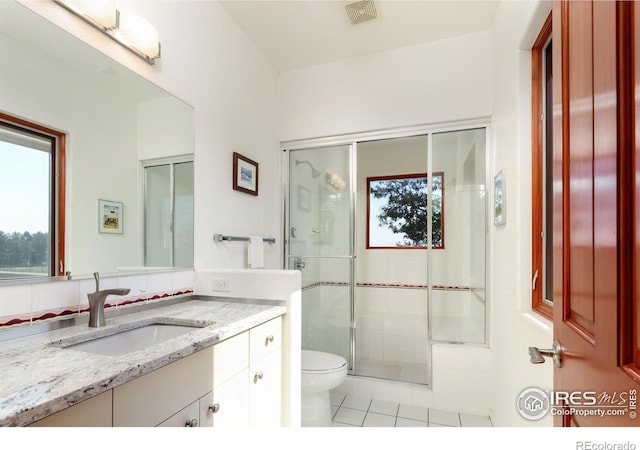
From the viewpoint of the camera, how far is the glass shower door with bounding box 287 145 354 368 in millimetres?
2816

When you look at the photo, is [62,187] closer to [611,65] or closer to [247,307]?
[247,307]

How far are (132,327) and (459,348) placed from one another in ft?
7.07

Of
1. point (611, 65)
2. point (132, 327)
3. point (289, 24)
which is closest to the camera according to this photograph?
point (611, 65)

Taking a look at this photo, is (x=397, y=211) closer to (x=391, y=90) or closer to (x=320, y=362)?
(x=391, y=90)

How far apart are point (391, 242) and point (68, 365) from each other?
2929mm

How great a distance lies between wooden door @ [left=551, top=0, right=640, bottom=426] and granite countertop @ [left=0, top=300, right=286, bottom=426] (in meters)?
1.01

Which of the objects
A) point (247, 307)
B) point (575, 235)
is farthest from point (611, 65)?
point (247, 307)

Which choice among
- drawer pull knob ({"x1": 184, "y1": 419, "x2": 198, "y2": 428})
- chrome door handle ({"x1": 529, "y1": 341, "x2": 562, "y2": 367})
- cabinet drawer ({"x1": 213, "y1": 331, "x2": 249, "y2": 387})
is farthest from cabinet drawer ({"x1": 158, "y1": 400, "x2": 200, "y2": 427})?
chrome door handle ({"x1": 529, "y1": 341, "x2": 562, "y2": 367})

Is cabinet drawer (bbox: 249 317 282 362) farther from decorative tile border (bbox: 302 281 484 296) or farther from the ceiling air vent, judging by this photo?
the ceiling air vent

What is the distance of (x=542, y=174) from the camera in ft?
4.92

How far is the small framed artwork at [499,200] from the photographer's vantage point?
1.86 m

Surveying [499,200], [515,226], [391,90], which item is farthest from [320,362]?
[391,90]

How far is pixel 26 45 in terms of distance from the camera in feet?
3.60

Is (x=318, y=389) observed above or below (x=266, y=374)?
below
